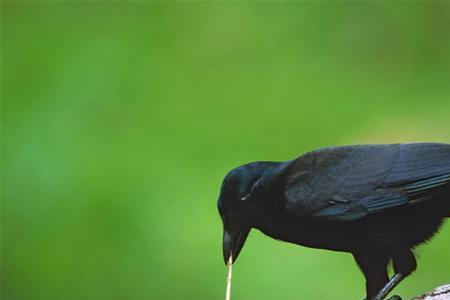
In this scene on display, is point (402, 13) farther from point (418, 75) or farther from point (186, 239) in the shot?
point (186, 239)

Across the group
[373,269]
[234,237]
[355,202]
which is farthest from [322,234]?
[234,237]

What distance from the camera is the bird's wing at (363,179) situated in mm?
6160

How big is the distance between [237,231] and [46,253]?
4.45 meters

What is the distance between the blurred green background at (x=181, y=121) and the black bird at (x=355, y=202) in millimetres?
2814

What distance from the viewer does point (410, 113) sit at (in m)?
11.7

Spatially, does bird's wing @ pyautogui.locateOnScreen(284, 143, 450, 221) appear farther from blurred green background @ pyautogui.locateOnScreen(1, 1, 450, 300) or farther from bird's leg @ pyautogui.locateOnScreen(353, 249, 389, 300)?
blurred green background @ pyautogui.locateOnScreen(1, 1, 450, 300)

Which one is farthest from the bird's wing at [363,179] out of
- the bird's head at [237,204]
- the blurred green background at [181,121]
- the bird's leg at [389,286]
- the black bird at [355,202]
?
the blurred green background at [181,121]

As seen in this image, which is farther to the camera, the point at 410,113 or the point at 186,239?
the point at 410,113

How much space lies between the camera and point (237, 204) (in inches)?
249

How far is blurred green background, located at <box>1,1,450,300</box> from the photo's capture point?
9750 mm

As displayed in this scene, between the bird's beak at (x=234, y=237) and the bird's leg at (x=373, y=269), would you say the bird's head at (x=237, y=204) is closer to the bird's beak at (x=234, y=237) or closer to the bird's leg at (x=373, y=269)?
the bird's beak at (x=234, y=237)

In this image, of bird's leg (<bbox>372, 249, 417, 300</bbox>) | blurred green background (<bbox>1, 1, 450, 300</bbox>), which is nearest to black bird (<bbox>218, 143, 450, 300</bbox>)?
bird's leg (<bbox>372, 249, 417, 300</bbox>)

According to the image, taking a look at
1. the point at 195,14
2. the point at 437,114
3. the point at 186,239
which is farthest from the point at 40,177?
the point at 437,114

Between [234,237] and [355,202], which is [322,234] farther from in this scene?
[234,237]
